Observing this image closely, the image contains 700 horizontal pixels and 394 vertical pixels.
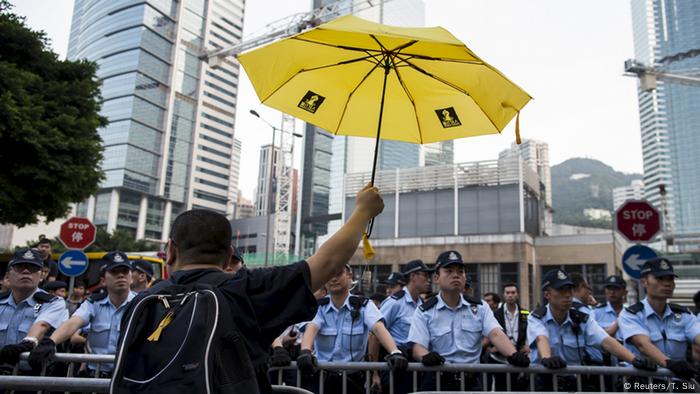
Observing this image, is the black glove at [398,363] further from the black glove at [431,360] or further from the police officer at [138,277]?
the police officer at [138,277]

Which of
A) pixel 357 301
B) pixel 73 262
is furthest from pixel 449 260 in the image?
pixel 73 262

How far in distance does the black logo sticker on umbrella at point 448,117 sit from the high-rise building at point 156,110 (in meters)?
81.8

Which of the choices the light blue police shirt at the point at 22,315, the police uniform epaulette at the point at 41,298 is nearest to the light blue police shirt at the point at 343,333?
the light blue police shirt at the point at 22,315

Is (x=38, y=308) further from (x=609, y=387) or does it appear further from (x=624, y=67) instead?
(x=624, y=67)

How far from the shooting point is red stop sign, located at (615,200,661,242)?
328 inches

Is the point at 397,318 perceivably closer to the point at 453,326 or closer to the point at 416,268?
the point at 416,268

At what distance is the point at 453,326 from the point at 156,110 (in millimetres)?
94390

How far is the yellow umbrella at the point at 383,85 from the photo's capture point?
3270mm

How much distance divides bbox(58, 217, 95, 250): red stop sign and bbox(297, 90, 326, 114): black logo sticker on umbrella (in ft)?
28.6

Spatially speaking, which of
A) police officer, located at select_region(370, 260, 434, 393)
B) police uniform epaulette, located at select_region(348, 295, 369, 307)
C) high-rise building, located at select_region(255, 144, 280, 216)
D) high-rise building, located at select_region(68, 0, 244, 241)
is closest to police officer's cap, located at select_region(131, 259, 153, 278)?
police uniform epaulette, located at select_region(348, 295, 369, 307)

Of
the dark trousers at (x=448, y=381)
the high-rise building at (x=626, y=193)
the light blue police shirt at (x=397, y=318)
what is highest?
the high-rise building at (x=626, y=193)

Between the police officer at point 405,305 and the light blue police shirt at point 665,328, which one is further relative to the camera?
the police officer at point 405,305

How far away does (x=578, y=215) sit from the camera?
129m

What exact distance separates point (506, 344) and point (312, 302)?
120 inches
